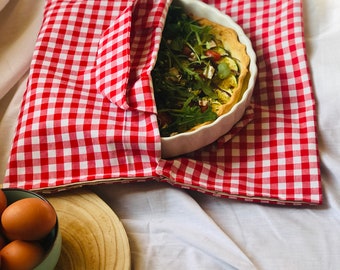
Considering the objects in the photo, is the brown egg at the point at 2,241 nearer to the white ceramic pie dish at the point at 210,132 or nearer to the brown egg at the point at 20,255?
the brown egg at the point at 20,255

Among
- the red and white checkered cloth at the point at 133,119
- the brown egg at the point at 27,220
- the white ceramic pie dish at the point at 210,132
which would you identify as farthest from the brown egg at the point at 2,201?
the white ceramic pie dish at the point at 210,132

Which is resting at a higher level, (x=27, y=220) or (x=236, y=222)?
(x=27, y=220)

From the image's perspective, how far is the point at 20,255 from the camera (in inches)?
21.4

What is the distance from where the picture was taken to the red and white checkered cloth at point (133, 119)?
0.72 meters

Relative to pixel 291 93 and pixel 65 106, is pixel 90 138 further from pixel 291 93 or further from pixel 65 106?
pixel 291 93

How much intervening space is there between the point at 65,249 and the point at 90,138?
17cm

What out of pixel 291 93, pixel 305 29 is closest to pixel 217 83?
pixel 291 93

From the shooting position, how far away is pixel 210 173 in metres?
0.73

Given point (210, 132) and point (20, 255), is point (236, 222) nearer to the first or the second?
point (210, 132)

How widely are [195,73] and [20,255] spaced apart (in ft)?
1.40

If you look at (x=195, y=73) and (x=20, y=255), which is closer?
(x=20, y=255)

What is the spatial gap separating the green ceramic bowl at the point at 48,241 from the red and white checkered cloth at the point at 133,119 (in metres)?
0.10

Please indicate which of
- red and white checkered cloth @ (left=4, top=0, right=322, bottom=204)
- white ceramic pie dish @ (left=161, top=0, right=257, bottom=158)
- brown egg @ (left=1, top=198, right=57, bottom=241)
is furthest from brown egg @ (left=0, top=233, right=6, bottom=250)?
white ceramic pie dish @ (left=161, top=0, right=257, bottom=158)

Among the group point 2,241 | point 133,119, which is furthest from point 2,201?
point 133,119
